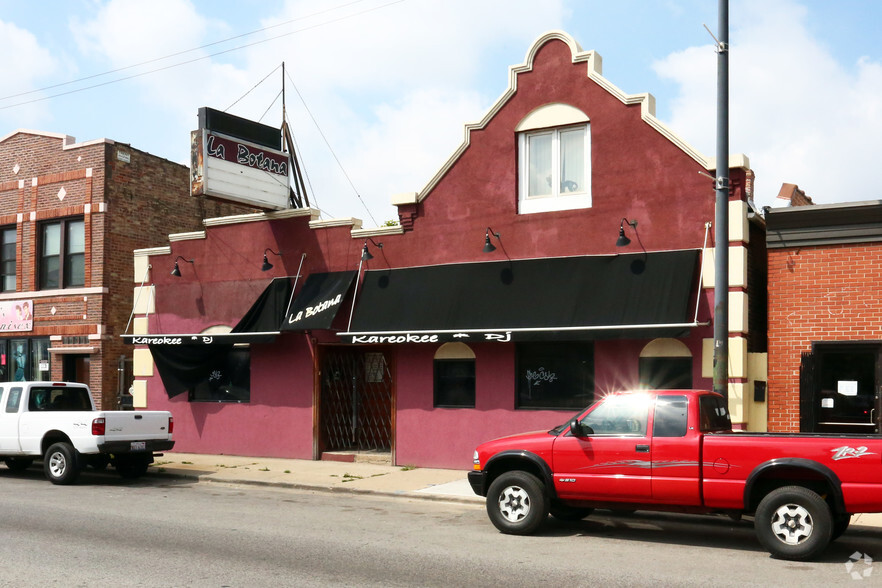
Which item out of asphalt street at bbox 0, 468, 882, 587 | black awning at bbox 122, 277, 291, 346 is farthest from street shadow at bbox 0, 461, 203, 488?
black awning at bbox 122, 277, 291, 346

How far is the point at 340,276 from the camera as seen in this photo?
18.1 metres

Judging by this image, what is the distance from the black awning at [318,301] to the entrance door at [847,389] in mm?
8679

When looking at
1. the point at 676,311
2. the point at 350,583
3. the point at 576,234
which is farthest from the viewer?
the point at 576,234

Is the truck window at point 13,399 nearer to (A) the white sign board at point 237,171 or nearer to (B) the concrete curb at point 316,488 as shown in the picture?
(B) the concrete curb at point 316,488

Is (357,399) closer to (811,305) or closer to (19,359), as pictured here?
(811,305)

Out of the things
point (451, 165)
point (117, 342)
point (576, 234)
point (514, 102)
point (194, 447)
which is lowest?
point (194, 447)

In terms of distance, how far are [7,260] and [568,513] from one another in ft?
63.8

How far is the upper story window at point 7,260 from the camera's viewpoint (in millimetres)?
24609

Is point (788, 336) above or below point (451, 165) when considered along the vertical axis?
below

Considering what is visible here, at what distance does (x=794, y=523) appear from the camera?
9117 mm

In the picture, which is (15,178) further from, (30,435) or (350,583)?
(350,583)

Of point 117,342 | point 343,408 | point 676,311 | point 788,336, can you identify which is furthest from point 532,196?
point 117,342

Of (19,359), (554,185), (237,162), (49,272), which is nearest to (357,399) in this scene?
(237,162)

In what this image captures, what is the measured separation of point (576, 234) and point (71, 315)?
1408 centimetres
